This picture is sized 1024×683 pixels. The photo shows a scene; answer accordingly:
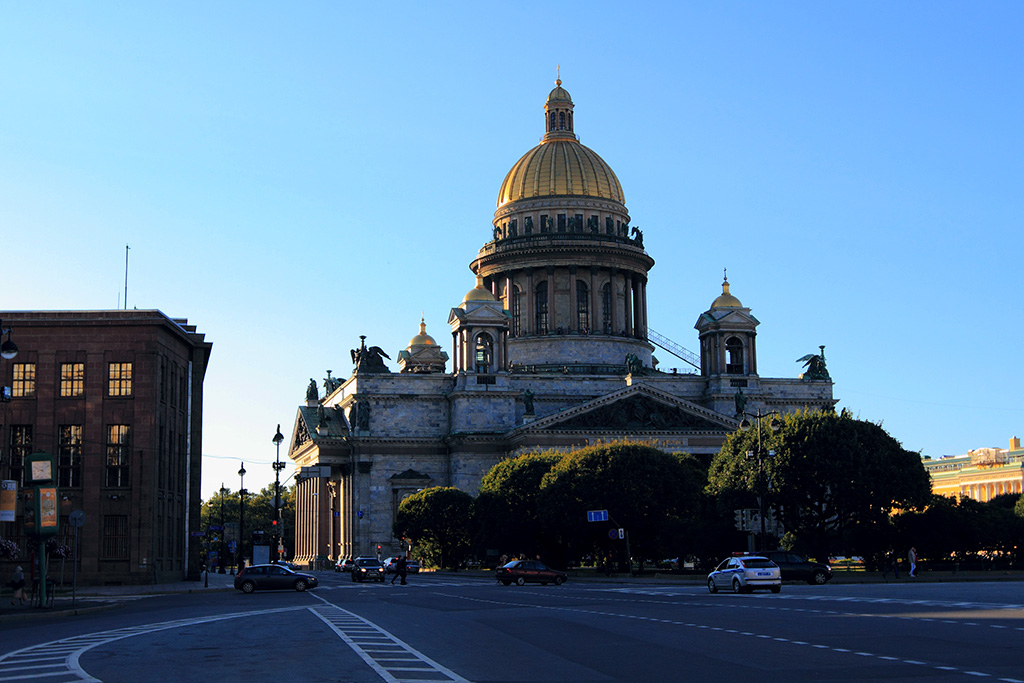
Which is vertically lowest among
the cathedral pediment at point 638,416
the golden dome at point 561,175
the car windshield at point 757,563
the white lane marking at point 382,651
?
the white lane marking at point 382,651

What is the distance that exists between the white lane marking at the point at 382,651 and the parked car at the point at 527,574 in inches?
1169

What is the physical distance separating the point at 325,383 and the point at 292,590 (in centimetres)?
7920

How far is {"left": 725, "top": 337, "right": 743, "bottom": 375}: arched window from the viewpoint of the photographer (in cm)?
12047

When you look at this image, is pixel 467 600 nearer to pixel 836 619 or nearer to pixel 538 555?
pixel 836 619

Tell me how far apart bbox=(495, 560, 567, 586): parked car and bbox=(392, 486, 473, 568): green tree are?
28.6m

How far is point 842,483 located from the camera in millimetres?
74188

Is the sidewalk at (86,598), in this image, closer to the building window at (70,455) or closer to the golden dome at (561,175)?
the building window at (70,455)

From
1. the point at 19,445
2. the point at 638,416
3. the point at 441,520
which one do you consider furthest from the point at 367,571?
the point at 638,416

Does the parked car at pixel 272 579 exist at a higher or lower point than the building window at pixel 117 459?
lower

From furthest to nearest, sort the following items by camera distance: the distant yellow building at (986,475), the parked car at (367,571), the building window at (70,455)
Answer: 1. the distant yellow building at (986,475)
2. the parked car at (367,571)
3. the building window at (70,455)

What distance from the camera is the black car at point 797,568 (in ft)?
185

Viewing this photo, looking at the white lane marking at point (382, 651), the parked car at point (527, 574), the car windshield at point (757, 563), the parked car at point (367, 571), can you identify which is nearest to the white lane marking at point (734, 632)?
the white lane marking at point (382, 651)

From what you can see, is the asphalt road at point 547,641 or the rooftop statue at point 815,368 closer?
the asphalt road at point 547,641

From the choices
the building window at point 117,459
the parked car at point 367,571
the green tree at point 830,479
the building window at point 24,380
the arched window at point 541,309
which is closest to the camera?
the building window at point 24,380
